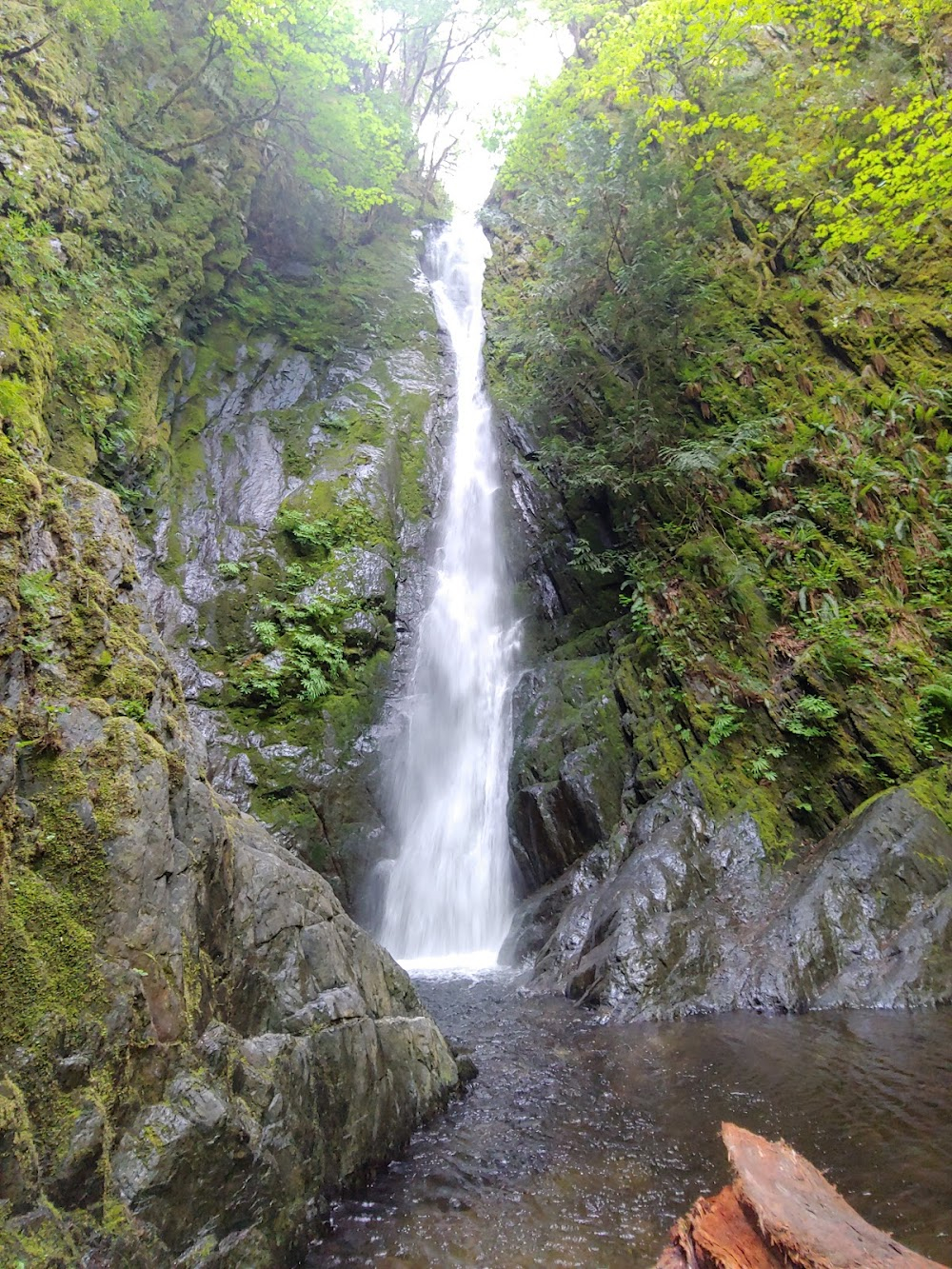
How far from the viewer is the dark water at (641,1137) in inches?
115

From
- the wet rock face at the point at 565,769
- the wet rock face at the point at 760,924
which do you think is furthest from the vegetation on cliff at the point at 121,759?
the wet rock face at the point at 565,769

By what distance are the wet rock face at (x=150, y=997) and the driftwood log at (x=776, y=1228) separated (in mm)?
1828

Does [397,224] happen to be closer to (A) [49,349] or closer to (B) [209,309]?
(B) [209,309]

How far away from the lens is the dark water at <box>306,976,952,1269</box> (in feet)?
9.56

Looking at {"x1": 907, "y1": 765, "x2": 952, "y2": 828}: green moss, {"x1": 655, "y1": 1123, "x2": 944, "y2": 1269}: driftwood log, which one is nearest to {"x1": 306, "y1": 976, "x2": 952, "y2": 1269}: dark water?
{"x1": 655, "y1": 1123, "x2": 944, "y2": 1269}: driftwood log

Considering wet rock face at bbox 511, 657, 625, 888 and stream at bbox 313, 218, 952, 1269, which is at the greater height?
wet rock face at bbox 511, 657, 625, 888

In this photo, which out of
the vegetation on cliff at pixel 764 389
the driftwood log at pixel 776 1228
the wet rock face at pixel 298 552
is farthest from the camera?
the wet rock face at pixel 298 552

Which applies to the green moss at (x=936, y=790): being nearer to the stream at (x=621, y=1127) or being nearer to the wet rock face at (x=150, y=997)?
the stream at (x=621, y=1127)

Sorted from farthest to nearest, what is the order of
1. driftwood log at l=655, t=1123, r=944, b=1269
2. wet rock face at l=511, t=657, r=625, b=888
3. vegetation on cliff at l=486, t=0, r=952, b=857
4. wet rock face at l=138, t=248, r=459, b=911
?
wet rock face at l=138, t=248, r=459, b=911 → wet rock face at l=511, t=657, r=625, b=888 → vegetation on cliff at l=486, t=0, r=952, b=857 → driftwood log at l=655, t=1123, r=944, b=1269

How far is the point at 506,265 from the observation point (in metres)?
20.0

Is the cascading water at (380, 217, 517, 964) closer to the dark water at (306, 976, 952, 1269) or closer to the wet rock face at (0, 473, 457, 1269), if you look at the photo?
the dark water at (306, 976, 952, 1269)

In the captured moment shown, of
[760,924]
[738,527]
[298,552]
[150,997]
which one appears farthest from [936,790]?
[298,552]

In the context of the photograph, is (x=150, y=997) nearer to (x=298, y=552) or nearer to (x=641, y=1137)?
(x=641, y=1137)

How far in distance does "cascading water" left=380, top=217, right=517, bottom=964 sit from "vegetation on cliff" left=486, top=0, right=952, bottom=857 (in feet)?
6.65
